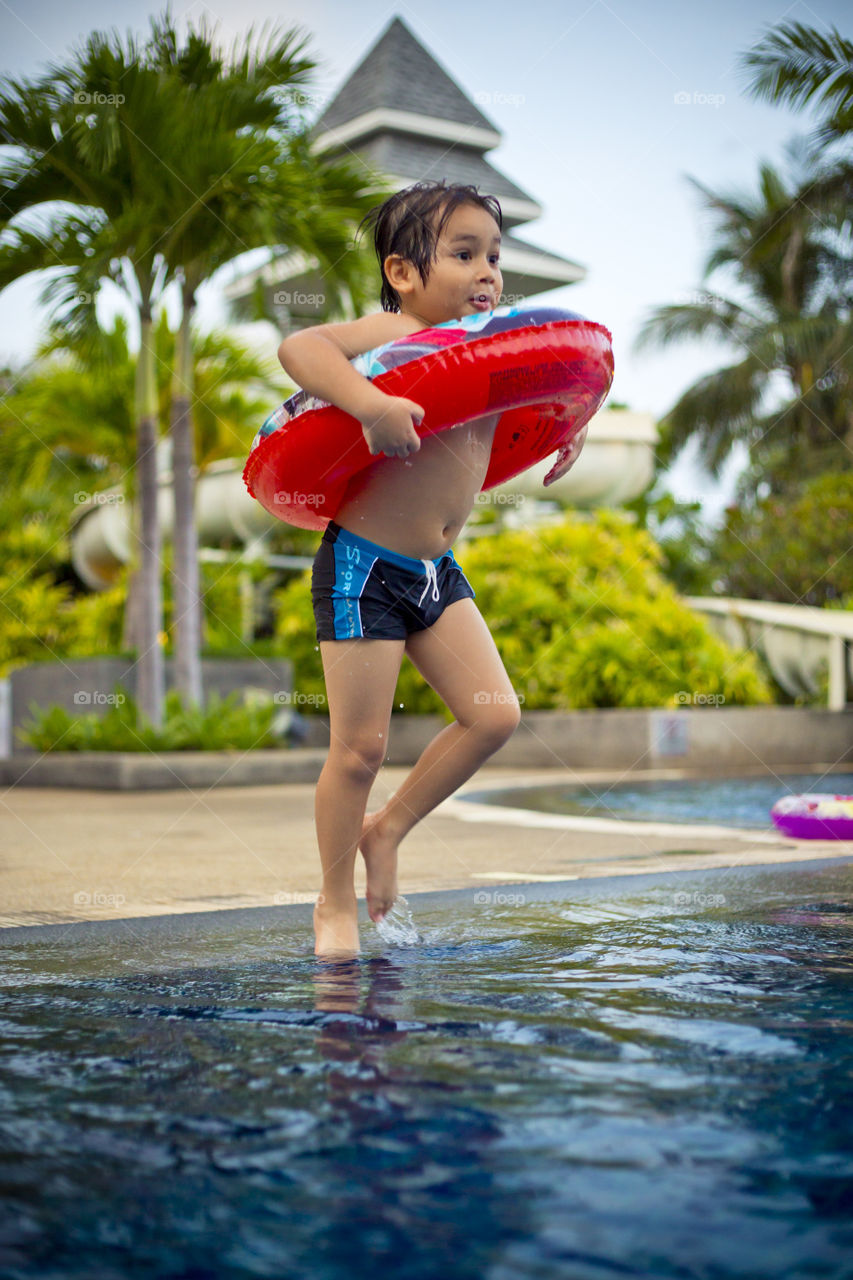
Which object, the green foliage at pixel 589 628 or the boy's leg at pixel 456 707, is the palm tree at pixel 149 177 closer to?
the green foliage at pixel 589 628

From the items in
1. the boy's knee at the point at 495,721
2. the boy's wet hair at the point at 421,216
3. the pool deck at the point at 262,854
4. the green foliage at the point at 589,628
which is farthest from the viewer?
the green foliage at the point at 589,628

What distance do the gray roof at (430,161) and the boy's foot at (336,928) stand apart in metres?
21.4

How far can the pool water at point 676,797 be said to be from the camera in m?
6.11

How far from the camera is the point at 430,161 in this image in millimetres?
24766

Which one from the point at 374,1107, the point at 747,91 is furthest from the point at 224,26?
the point at 374,1107

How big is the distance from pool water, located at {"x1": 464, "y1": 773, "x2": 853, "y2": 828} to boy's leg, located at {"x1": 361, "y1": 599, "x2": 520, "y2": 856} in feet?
10.1

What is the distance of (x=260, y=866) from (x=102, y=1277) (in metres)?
3.15

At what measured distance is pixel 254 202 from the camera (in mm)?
9195

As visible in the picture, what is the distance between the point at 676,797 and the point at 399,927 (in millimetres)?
4891

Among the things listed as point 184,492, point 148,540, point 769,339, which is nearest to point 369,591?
point 148,540

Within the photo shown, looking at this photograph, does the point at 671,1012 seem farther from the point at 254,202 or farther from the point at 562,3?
the point at 562,3

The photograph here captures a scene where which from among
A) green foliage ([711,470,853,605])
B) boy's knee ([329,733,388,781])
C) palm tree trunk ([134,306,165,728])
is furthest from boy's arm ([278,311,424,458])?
green foliage ([711,470,853,605])

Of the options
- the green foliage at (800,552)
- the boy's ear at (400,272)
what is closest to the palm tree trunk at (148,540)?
the boy's ear at (400,272)

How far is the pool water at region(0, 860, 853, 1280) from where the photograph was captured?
106 centimetres
